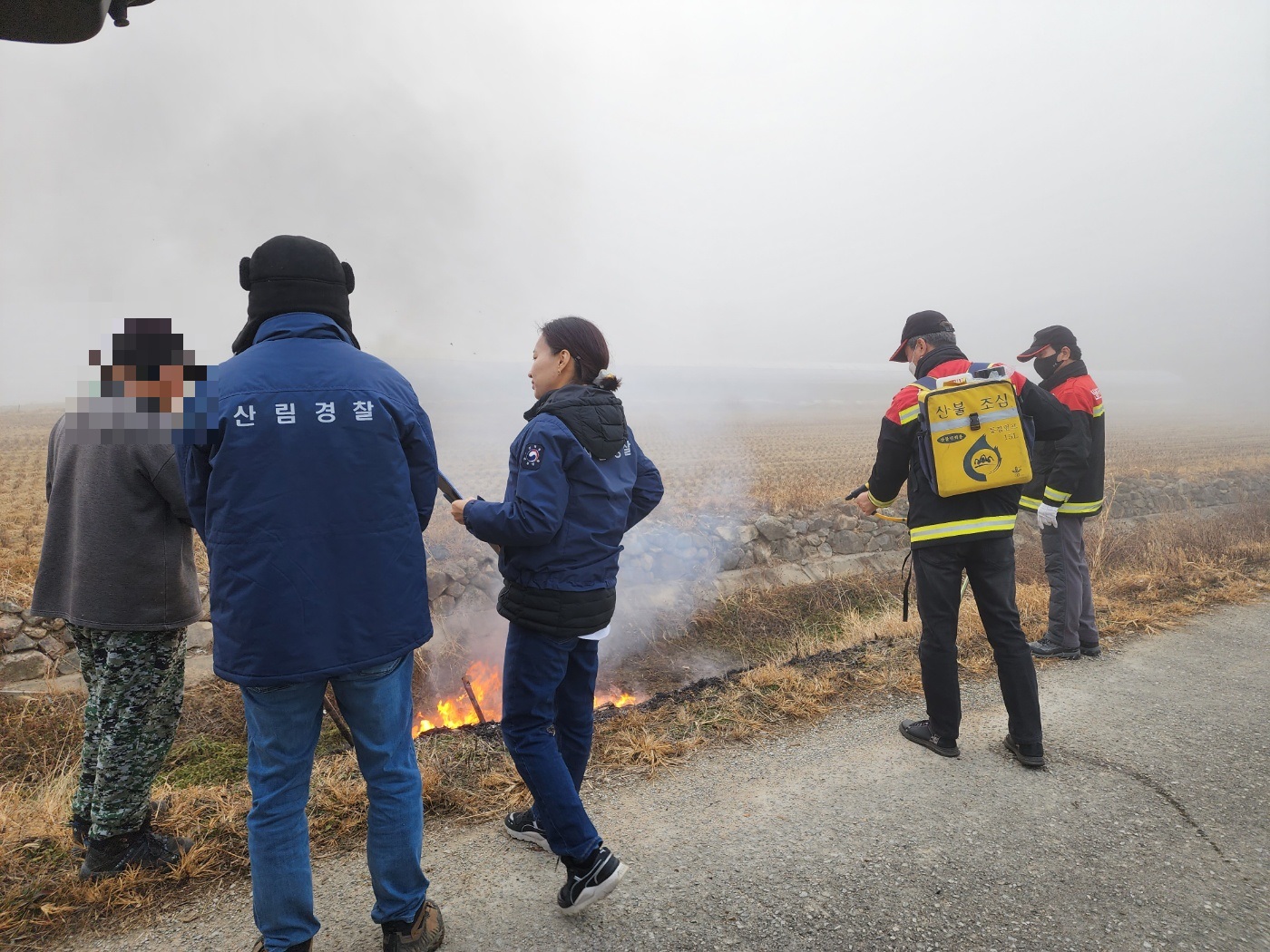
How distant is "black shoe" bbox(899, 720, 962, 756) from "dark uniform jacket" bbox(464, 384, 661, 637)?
6.70ft

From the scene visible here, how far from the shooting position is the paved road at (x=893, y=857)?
7.27ft

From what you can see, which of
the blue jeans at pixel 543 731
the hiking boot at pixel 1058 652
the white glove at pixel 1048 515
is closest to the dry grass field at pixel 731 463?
the blue jeans at pixel 543 731

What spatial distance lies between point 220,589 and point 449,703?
3.59 meters

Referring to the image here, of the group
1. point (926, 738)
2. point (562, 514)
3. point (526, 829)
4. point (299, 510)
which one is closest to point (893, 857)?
point (926, 738)

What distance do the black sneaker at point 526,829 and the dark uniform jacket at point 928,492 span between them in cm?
217

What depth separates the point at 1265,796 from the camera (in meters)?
3.03

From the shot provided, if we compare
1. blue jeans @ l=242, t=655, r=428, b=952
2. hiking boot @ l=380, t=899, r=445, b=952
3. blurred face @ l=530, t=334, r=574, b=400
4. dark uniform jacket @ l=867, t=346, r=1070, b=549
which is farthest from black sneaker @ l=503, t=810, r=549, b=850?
dark uniform jacket @ l=867, t=346, r=1070, b=549

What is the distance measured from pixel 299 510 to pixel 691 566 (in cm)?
675

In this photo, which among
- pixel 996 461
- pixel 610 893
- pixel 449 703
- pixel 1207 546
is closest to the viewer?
pixel 610 893

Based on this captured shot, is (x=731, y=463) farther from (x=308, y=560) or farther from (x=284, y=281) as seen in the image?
(x=308, y=560)

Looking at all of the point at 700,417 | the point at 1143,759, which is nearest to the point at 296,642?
the point at 1143,759

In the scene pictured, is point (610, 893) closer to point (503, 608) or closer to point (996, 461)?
point (503, 608)

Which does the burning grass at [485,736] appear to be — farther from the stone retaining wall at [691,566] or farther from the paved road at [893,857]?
the stone retaining wall at [691,566]

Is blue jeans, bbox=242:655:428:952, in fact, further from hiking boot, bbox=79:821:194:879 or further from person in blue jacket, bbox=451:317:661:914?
hiking boot, bbox=79:821:194:879
